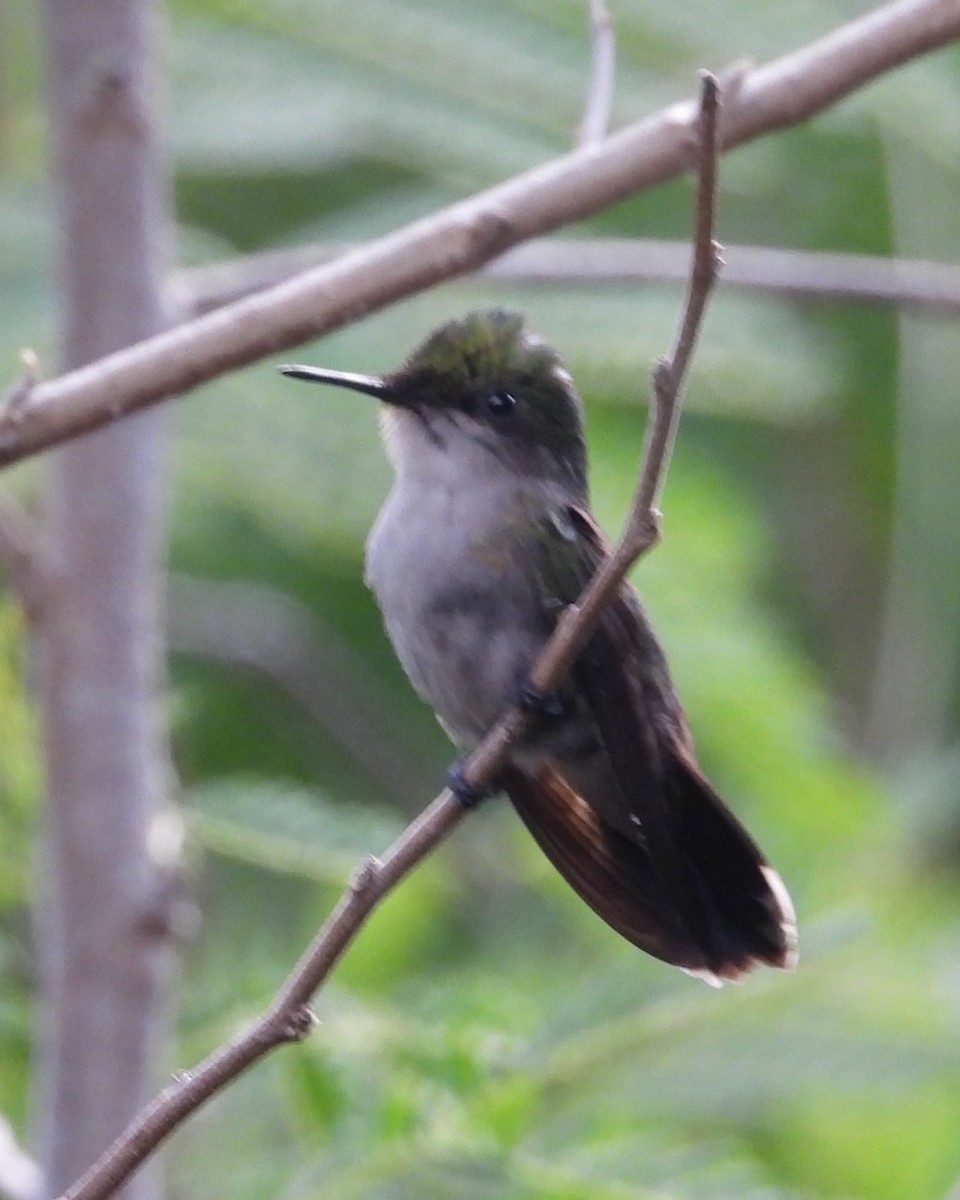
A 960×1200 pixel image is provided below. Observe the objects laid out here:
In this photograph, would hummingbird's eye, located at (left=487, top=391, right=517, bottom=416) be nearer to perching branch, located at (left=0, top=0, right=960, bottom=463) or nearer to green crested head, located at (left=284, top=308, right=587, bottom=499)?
green crested head, located at (left=284, top=308, right=587, bottom=499)

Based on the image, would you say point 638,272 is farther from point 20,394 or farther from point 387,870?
point 387,870

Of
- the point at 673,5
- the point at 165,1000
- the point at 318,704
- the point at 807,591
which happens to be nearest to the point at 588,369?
the point at 673,5

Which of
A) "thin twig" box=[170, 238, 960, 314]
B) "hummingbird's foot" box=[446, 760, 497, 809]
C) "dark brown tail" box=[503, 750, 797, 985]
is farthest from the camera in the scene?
"thin twig" box=[170, 238, 960, 314]

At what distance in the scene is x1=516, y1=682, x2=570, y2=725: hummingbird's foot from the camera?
7.52 ft

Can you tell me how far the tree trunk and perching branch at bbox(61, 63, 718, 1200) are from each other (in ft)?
3.73

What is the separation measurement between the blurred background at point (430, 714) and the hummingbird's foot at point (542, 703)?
0.40 m

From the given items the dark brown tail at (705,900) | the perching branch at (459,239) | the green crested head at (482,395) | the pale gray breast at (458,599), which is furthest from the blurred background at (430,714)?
the perching branch at (459,239)

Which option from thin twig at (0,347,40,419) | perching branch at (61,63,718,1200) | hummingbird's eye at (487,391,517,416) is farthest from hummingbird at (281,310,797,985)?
perching branch at (61,63,718,1200)

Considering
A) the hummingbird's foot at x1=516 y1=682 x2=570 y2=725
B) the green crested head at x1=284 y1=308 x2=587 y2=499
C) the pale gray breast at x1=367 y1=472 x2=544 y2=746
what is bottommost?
the hummingbird's foot at x1=516 y1=682 x2=570 y2=725

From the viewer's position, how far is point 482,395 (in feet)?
9.66

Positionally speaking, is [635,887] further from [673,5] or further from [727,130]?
[673,5]

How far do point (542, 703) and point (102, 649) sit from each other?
0.98 meters

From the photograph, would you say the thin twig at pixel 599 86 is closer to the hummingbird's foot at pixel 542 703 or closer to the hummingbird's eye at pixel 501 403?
the hummingbird's eye at pixel 501 403

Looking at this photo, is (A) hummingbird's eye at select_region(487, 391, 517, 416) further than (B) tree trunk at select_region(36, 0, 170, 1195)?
No
